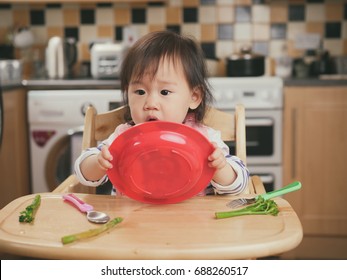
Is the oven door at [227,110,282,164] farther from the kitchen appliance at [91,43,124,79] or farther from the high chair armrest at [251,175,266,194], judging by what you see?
the high chair armrest at [251,175,266,194]

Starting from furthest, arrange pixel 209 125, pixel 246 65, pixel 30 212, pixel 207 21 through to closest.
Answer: pixel 207 21 → pixel 246 65 → pixel 209 125 → pixel 30 212

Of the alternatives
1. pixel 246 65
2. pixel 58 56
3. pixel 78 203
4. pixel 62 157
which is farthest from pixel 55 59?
pixel 78 203

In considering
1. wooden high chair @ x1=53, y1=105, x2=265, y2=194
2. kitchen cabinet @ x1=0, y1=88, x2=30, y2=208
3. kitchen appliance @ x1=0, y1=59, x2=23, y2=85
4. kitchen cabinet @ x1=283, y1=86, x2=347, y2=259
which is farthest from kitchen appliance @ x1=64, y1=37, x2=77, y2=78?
wooden high chair @ x1=53, y1=105, x2=265, y2=194

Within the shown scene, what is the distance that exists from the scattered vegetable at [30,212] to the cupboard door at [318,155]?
194 centimetres

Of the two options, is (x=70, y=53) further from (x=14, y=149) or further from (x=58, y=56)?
(x=14, y=149)

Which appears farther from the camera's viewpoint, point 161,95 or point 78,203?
point 161,95

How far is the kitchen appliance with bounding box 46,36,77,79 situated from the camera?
3137 millimetres

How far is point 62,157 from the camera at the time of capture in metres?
2.95

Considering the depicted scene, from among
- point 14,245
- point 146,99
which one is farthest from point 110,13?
point 14,245

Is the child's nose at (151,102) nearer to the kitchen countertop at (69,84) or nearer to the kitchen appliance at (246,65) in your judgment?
the kitchen countertop at (69,84)

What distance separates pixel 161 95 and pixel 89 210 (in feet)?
1.11

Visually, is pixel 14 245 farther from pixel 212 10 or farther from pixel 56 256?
pixel 212 10

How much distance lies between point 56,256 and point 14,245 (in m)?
0.08

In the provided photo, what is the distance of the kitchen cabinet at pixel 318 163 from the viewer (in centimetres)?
Result: 276
